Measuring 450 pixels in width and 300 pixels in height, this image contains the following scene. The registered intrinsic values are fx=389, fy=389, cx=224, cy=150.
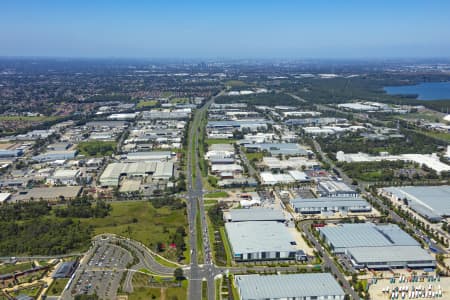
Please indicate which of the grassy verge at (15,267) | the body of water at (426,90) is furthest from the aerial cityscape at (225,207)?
the body of water at (426,90)

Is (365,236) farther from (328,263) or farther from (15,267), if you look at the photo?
(15,267)

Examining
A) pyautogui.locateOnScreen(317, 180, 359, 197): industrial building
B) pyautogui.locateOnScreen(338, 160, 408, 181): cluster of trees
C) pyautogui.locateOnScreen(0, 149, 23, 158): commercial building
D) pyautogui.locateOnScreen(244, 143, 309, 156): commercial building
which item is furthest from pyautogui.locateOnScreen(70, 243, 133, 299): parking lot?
pyautogui.locateOnScreen(0, 149, 23, 158): commercial building

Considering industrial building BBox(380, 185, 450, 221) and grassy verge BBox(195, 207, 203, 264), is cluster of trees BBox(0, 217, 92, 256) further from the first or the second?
industrial building BBox(380, 185, 450, 221)

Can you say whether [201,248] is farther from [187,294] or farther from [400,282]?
[400,282]

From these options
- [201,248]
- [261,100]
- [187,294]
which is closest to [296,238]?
[201,248]

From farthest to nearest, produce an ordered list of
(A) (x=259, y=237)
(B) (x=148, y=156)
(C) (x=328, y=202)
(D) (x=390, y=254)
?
(B) (x=148, y=156), (C) (x=328, y=202), (A) (x=259, y=237), (D) (x=390, y=254)

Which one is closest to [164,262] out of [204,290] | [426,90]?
[204,290]

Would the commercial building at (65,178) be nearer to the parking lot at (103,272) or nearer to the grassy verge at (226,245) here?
the parking lot at (103,272)
